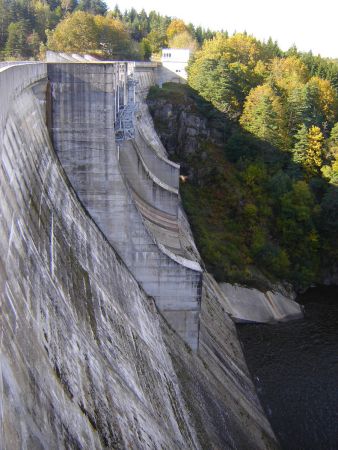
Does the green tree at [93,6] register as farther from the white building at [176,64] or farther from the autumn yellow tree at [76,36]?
the autumn yellow tree at [76,36]

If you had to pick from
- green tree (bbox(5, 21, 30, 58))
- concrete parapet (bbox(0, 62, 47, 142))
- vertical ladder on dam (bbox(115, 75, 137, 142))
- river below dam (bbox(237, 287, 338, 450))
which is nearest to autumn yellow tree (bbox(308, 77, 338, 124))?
river below dam (bbox(237, 287, 338, 450))

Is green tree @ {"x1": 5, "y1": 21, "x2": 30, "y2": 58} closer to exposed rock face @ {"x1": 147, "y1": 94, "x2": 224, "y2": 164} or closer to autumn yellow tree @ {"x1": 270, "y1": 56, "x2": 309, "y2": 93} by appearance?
exposed rock face @ {"x1": 147, "y1": 94, "x2": 224, "y2": 164}

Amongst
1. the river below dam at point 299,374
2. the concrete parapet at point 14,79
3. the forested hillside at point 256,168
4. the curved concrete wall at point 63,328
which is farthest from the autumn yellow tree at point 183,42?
the curved concrete wall at point 63,328

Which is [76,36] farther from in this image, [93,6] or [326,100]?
[93,6]

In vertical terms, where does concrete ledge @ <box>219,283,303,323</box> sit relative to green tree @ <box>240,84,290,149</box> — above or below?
below

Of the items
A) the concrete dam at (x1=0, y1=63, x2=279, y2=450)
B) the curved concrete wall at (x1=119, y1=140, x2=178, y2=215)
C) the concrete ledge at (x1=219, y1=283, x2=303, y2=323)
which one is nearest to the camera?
the concrete dam at (x1=0, y1=63, x2=279, y2=450)

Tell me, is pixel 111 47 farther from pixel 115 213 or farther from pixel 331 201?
pixel 115 213

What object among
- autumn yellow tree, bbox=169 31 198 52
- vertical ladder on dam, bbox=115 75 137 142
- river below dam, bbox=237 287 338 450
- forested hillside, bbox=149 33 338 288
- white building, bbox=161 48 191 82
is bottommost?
river below dam, bbox=237 287 338 450

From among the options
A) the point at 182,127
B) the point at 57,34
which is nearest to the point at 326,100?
the point at 182,127
